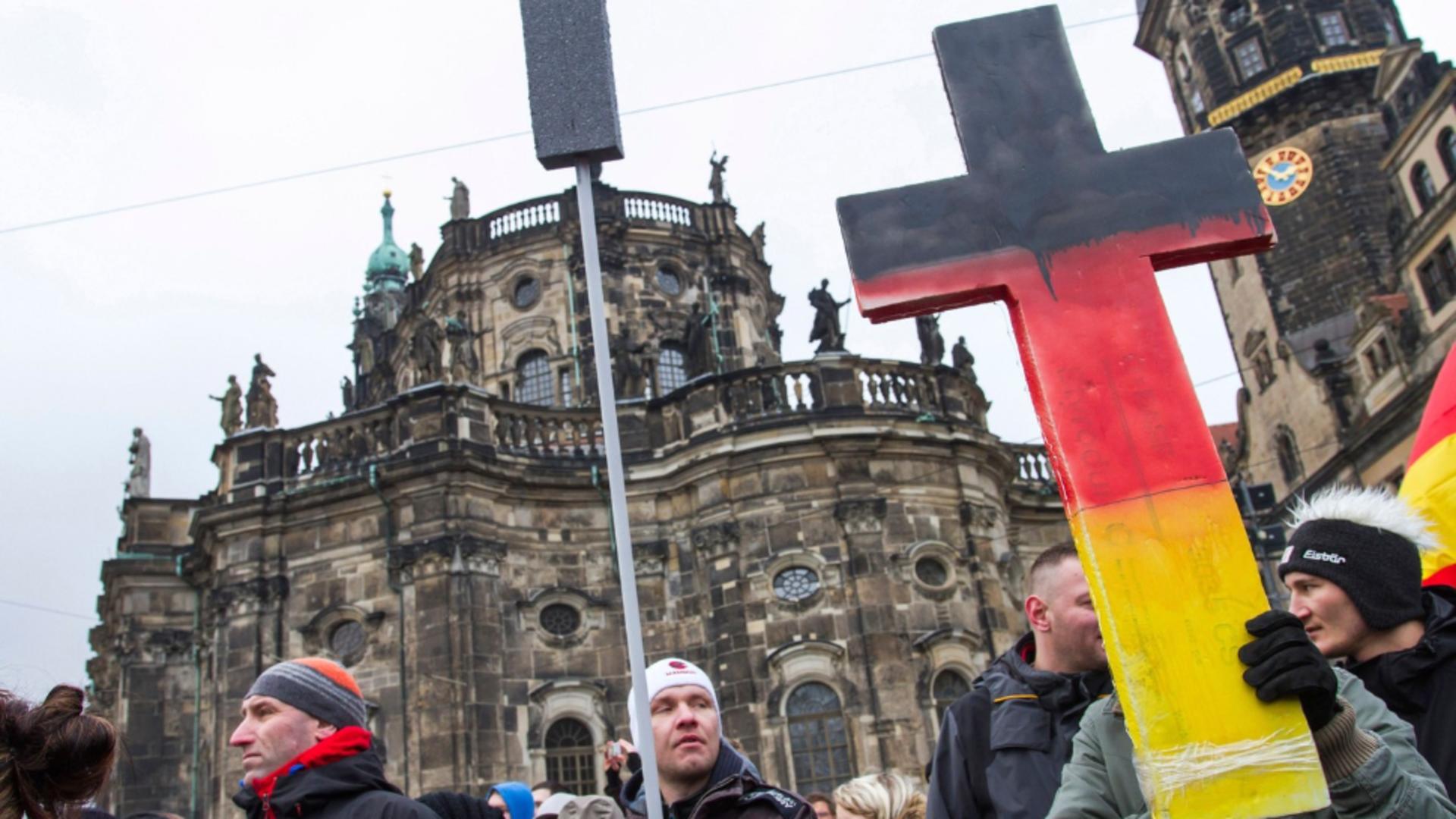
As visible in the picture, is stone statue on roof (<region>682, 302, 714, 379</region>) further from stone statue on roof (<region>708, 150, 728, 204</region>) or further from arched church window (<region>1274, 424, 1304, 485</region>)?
arched church window (<region>1274, 424, 1304, 485</region>)

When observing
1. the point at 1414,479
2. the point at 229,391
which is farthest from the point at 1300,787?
the point at 229,391

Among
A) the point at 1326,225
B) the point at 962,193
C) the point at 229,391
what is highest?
the point at 1326,225

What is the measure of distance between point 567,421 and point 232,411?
6382 mm

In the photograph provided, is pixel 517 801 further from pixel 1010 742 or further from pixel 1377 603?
pixel 1377 603

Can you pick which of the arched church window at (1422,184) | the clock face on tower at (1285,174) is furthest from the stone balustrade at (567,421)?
the clock face on tower at (1285,174)

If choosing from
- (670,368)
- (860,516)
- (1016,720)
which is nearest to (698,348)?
(670,368)

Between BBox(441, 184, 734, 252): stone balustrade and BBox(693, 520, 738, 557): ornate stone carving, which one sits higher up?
BBox(441, 184, 734, 252): stone balustrade

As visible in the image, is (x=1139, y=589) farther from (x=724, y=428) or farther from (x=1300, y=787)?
(x=724, y=428)

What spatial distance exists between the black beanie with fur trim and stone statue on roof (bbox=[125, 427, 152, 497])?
2795 centimetres

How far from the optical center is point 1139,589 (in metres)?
2.86

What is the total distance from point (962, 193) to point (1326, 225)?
43.0m

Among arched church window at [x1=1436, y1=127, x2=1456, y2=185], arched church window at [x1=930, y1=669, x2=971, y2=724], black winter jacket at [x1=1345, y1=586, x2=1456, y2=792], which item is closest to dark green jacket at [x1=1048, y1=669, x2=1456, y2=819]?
black winter jacket at [x1=1345, y1=586, x2=1456, y2=792]

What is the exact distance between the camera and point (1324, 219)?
41.3 metres

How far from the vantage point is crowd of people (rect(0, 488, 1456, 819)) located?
9.97ft
